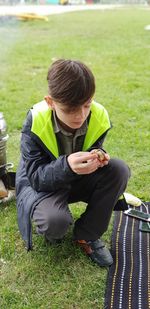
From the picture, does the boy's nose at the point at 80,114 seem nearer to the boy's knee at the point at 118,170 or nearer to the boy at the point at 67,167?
the boy at the point at 67,167

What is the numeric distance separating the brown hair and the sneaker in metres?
0.71

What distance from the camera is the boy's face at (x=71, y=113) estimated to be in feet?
6.18

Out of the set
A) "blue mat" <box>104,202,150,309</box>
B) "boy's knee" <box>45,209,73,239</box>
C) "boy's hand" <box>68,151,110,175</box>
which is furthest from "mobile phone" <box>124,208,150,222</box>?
"boy's hand" <box>68,151,110,175</box>

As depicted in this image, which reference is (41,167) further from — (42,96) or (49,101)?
(42,96)

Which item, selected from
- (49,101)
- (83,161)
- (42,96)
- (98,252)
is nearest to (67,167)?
(83,161)

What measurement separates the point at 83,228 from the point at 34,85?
313cm

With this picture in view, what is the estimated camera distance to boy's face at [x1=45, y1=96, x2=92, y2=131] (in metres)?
1.88

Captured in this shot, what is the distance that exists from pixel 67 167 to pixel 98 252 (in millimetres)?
486

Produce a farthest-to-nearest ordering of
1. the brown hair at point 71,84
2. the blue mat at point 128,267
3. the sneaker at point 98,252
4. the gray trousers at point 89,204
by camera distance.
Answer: the sneaker at point 98,252 → the gray trousers at point 89,204 → the blue mat at point 128,267 → the brown hair at point 71,84

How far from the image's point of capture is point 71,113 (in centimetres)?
190

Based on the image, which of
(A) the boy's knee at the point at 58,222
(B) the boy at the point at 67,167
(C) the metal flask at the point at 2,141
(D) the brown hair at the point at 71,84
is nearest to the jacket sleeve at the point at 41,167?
(B) the boy at the point at 67,167

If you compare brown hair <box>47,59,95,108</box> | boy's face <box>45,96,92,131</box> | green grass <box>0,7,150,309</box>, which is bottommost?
green grass <box>0,7,150,309</box>

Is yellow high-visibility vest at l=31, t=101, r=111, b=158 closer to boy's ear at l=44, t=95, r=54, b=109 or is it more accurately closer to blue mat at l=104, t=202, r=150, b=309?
boy's ear at l=44, t=95, r=54, b=109

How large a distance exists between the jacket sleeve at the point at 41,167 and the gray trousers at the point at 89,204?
0.28ft
